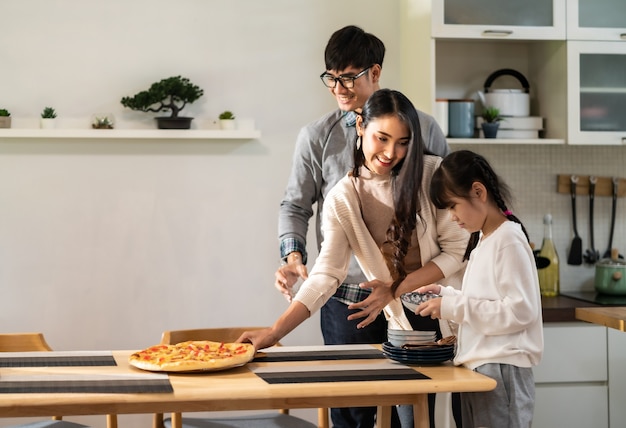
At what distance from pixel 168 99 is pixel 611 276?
2.00 m

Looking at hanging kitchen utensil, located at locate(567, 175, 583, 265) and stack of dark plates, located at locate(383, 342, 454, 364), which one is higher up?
hanging kitchen utensil, located at locate(567, 175, 583, 265)

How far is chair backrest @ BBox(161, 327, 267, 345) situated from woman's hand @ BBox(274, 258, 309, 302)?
1.37 ft

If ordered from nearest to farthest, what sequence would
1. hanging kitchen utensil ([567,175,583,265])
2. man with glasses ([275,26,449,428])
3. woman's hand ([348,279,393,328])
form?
1. woman's hand ([348,279,393,328])
2. man with glasses ([275,26,449,428])
3. hanging kitchen utensil ([567,175,583,265])

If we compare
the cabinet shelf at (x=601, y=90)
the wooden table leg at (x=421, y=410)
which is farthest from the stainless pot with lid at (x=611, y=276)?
the wooden table leg at (x=421, y=410)

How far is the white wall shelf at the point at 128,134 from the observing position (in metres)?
3.37

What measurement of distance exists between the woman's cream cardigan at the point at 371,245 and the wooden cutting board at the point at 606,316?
0.82 metres

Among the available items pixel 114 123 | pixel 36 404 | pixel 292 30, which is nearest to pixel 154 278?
pixel 114 123

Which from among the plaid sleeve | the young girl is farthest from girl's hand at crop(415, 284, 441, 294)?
the plaid sleeve

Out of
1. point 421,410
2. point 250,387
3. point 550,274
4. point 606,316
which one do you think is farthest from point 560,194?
point 250,387

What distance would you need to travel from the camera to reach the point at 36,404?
5.49 ft

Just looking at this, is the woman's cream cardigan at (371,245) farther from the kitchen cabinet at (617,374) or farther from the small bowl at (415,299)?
the kitchen cabinet at (617,374)

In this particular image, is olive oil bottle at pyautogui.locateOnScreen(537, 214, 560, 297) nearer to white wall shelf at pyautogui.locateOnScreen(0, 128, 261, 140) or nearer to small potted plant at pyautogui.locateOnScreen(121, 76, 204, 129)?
white wall shelf at pyautogui.locateOnScreen(0, 128, 261, 140)

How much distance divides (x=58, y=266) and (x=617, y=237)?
246 cm

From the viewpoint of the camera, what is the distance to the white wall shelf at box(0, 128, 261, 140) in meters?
3.37
